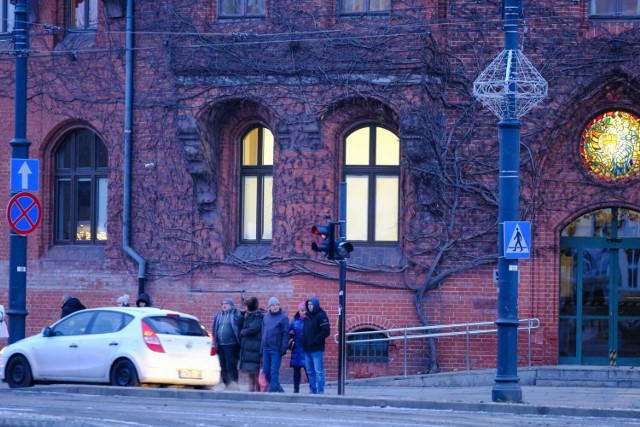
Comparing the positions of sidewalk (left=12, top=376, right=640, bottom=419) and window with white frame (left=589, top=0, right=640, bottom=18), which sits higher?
window with white frame (left=589, top=0, right=640, bottom=18)

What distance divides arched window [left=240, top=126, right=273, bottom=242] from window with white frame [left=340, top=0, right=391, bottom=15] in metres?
2.98

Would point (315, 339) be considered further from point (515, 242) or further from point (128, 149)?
point (128, 149)

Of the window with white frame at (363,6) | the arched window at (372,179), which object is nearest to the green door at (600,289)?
the arched window at (372,179)

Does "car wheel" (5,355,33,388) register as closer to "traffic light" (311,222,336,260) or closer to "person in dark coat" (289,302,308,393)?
"person in dark coat" (289,302,308,393)

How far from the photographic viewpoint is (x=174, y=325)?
2277cm

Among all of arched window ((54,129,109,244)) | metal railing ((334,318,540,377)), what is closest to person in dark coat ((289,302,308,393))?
metal railing ((334,318,540,377))

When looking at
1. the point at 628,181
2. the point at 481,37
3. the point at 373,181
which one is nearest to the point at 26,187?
the point at 373,181

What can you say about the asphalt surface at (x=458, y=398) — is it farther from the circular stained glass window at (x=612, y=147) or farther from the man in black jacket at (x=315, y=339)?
the circular stained glass window at (x=612, y=147)

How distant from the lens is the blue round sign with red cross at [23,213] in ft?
80.7

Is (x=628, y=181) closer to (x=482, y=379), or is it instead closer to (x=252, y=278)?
(x=482, y=379)

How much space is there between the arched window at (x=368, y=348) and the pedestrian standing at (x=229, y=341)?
3293mm

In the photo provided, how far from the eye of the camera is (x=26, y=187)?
25.2 metres

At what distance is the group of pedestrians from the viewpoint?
2373 centimetres

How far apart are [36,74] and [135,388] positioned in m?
11.0
